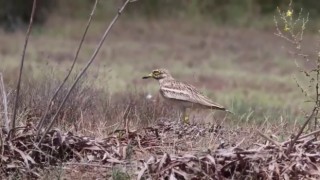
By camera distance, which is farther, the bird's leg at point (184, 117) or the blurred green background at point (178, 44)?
the blurred green background at point (178, 44)

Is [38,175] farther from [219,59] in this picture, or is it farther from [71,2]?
[71,2]

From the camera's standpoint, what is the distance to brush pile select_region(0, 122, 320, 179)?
628 centimetres

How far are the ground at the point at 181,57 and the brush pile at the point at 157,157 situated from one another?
4.73m

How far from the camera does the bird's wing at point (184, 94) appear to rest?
9.09m

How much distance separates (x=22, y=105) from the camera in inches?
348

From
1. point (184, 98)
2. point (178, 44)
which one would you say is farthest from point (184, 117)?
point (178, 44)

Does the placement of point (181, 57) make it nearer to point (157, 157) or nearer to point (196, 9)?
point (196, 9)

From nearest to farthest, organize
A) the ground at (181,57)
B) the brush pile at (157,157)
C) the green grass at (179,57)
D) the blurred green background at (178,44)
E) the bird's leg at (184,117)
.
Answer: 1. the brush pile at (157,157)
2. the bird's leg at (184,117)
3. the ground at (181,57)
4. the green grass at (179,57)
5. the blurred green background at (178,44)

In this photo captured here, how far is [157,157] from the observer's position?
648cm

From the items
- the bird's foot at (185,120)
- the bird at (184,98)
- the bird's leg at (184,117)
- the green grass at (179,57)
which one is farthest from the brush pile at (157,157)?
the green grass at (179,57)

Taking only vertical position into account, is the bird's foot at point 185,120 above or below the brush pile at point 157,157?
above

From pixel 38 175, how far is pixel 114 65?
13.7m

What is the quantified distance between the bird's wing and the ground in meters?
2.34

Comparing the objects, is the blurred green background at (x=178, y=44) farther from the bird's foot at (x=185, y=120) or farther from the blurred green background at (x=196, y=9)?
the bird's foot at (x=185, y=120)
